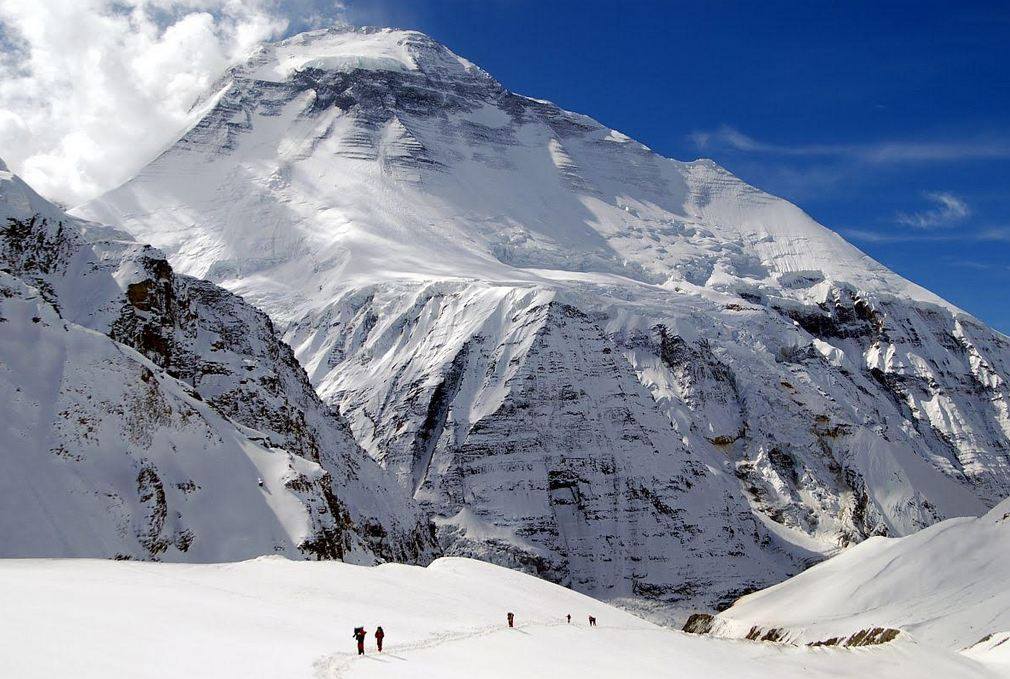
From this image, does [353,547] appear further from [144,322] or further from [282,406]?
[144,322]

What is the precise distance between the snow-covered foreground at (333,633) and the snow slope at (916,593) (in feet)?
172

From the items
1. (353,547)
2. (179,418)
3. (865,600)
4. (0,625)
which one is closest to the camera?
(0,625)

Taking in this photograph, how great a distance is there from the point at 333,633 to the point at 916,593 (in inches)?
4164

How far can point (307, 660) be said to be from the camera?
3428 cm

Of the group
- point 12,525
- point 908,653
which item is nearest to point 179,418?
point 12,525

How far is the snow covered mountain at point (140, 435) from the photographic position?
269ft

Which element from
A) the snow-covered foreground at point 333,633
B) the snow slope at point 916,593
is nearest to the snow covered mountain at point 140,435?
the snow-covered foreground at point 333,633

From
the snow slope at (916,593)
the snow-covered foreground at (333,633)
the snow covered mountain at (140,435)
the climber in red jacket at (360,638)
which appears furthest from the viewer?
the snow slope at (916,593)

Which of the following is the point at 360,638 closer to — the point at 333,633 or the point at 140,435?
the point at 333,633

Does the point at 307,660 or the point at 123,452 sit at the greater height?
the point at 123,452

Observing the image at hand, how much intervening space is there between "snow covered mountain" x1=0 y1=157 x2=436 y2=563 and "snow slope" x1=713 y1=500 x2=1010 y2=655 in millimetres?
50716

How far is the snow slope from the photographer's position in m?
110

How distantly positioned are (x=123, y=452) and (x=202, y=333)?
52.7 m

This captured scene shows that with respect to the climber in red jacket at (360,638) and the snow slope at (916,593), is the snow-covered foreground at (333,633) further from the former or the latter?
the snow slope at (916,593)
